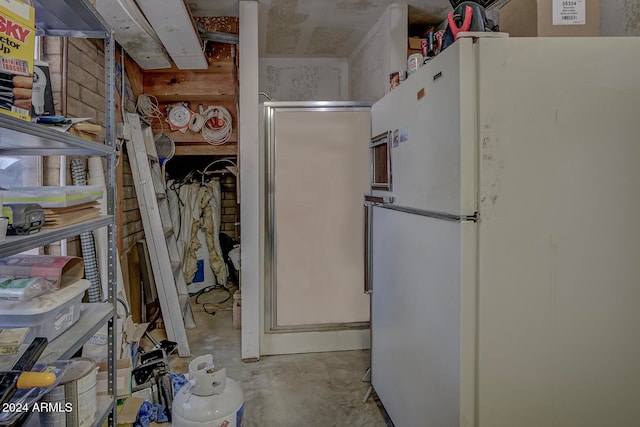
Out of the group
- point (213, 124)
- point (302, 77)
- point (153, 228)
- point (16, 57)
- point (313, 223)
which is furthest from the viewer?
point (302, 77)

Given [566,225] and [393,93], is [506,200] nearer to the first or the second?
[566,225]

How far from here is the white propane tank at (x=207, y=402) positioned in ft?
5.19

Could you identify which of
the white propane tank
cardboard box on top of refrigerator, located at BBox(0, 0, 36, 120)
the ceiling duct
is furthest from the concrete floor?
the ceiling duct

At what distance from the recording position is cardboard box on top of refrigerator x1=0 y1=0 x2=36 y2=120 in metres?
0.99

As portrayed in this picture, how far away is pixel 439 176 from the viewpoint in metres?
1.45

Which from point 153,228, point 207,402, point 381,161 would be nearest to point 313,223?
point 381,161

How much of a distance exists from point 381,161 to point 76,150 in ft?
5.07

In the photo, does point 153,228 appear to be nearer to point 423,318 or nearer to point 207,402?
point 207,402

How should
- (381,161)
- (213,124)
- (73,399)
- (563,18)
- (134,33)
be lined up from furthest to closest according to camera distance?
(213,124) → (134,33) → (381,161) → (563,18) → (73,399)

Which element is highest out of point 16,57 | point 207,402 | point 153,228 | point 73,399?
point 16,57

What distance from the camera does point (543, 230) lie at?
50.9 inches

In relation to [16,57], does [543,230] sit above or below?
below

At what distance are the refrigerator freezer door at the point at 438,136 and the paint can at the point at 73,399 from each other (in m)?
1.36

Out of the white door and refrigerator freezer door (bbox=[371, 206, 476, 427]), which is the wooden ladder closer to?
the white door
